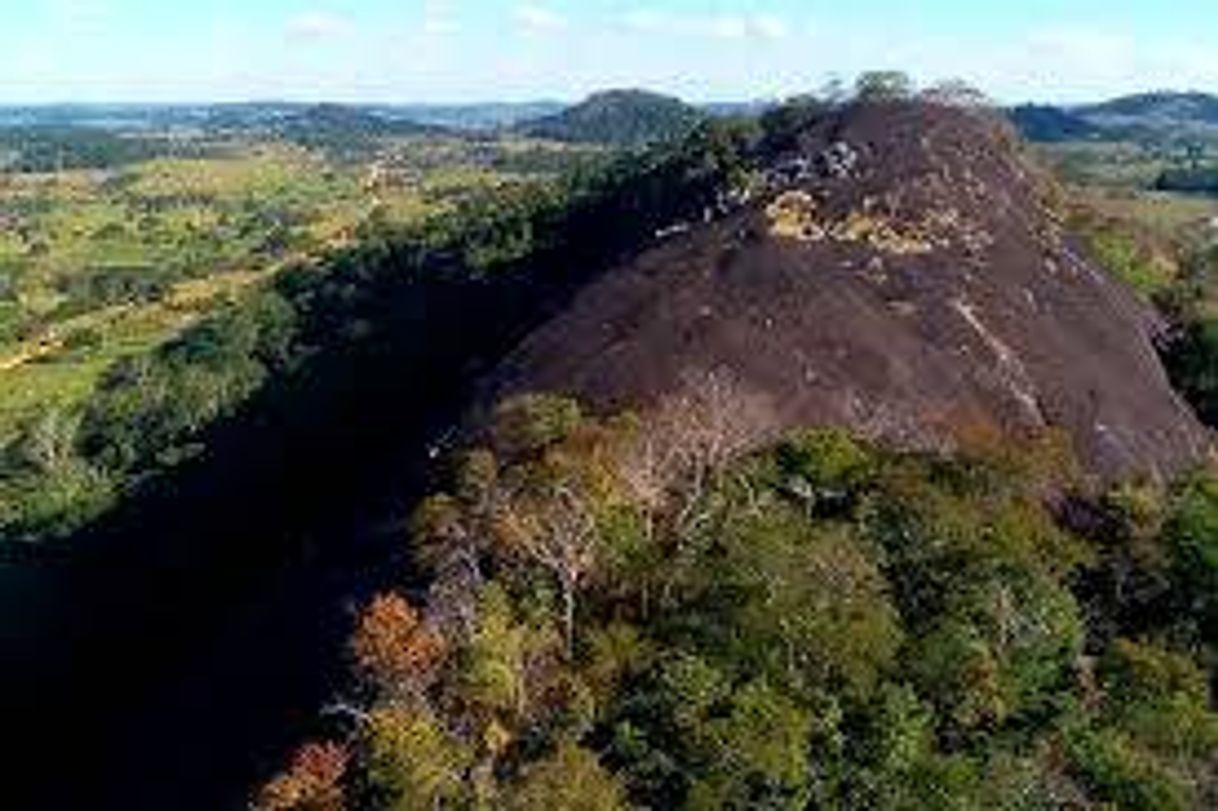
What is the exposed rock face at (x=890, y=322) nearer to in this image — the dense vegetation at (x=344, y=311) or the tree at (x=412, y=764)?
the dense vegetation at (x=344, y=311)

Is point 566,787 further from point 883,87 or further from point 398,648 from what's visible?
point 883,87

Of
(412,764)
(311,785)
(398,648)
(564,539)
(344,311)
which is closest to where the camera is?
(412,764)

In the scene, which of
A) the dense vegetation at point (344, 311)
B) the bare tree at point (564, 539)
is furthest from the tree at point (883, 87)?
the bare tree at point (564, 539)

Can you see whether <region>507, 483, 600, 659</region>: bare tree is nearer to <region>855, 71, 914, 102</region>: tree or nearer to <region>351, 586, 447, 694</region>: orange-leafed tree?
<region>351, 586, 447, 694</region>: orange-leafed tree

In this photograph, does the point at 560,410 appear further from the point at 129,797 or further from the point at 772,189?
the point at 772,189

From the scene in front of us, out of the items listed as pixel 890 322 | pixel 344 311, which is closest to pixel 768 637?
pixel 890 322

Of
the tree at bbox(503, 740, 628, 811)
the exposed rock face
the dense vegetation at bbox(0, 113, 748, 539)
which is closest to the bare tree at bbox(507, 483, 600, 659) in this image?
the tree at bbox(503, 740, 628, 811)
